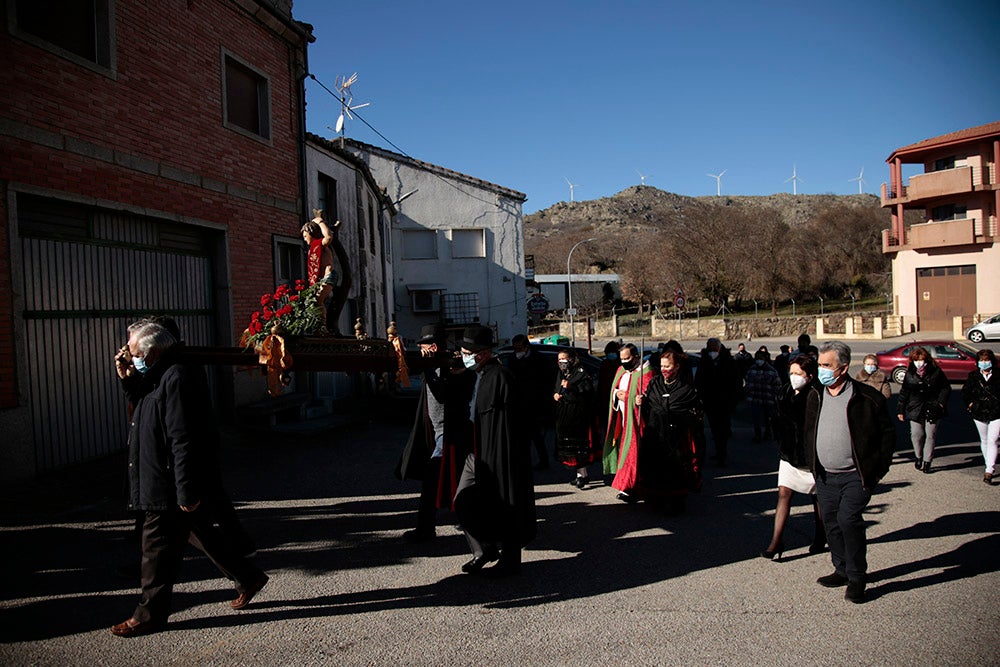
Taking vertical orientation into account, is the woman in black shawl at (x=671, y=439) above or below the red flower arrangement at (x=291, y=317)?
below

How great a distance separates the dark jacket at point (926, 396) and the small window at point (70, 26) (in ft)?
36.6

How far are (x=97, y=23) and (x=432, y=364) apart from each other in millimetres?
7041

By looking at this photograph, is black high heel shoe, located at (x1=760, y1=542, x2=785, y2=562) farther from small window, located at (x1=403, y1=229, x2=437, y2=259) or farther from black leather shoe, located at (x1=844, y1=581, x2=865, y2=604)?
small window, located at (x1=403, y1=229, x2=437, y2=259)

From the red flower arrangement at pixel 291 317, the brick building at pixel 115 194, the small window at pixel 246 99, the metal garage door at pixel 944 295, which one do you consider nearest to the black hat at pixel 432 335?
the red flower arrangement at pixel 291 317

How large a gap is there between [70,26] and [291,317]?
5881 mm

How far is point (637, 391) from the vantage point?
7.18 meters

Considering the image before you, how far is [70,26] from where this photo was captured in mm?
8359

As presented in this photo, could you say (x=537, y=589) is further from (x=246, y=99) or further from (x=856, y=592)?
(x=246, y=99)

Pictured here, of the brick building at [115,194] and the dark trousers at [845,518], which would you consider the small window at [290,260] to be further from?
the dark trousers at [845,518]

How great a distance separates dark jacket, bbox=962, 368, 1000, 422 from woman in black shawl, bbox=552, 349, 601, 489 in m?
4.49

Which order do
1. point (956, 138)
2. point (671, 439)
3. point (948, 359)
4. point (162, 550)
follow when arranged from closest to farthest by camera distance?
point (162, 550) → point (671, 439) → point (948, 359) → point (956, 138)

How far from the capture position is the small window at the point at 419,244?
29.2 m

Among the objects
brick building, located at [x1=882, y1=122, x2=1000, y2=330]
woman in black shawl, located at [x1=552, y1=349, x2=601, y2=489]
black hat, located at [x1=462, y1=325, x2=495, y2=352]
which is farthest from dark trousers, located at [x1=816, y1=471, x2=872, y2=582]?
brick building, located at [x1=882, y1=122, x2=1000, y2=330]

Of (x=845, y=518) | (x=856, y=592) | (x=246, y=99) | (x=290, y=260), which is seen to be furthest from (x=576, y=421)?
(x=246, y=99)
